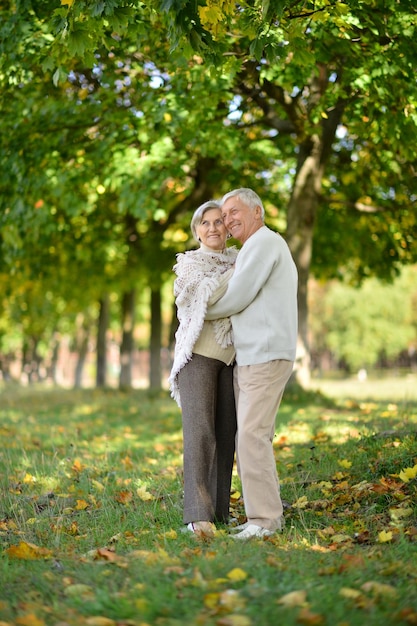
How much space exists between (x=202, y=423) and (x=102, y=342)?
18.3 metres

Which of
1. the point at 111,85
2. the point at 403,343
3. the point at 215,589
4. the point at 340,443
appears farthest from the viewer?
the point at 403,343

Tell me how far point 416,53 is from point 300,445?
13.8 ft

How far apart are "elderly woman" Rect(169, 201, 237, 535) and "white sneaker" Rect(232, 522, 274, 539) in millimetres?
258

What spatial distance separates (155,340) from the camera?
20375 millimetres

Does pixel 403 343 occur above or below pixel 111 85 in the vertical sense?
below

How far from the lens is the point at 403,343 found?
4641 cm

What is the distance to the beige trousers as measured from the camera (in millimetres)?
4805

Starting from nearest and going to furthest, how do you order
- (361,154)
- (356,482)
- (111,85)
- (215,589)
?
(215,589), (356,482), (111,85), (361,154)

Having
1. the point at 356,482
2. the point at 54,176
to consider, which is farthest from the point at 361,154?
the point at 356,482

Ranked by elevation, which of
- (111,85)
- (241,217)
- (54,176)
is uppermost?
(111,85)

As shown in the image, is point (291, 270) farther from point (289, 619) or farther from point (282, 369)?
point (289, 619)

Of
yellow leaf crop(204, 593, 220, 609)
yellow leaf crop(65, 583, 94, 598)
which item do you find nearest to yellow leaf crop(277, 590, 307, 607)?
yellow leaf crop(204, 593, 220, 609)

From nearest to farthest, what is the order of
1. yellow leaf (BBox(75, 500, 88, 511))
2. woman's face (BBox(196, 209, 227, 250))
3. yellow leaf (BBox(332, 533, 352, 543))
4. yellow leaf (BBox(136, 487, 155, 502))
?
yellow leaf (BBox(332, 533, 352, 543)) < woman's face (BBox(196, 209, 227, 250)) < yellow leaf (BBox(75, 500, 88, 511)) < yellow leaf (BBox(136, 487, 155, 502))

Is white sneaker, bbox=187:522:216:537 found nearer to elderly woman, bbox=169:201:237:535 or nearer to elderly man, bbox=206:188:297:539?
elderly woman, bbox=169:201:237:535
